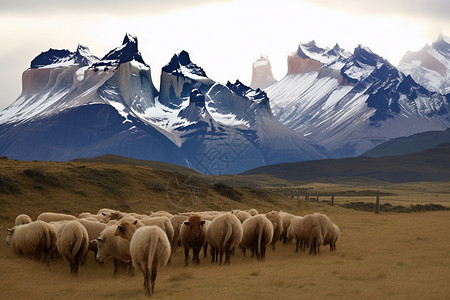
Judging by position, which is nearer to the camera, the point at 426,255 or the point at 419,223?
the point at 426,255

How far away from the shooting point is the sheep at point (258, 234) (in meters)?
25.8

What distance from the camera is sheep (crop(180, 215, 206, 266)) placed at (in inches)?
961

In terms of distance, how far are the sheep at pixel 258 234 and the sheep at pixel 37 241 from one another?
322 inches

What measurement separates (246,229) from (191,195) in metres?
29.4

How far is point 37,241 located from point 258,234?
9.27 m

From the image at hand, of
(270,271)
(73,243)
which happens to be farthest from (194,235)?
(73,243)

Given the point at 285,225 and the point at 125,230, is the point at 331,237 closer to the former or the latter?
the point at 285,225

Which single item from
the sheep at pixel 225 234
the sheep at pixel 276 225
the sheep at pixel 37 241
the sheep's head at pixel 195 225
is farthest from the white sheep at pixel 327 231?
the sheep at pixel 37 241

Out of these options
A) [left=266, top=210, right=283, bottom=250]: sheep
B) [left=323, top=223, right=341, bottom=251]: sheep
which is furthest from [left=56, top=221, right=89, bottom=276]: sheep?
[left=323, top=223, right=341, bottom=251]: sheep

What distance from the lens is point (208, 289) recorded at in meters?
19.3

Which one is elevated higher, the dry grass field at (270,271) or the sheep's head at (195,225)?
the sheep's head at (195,225)

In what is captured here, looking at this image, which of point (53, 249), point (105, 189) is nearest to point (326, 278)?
point (53, 249)

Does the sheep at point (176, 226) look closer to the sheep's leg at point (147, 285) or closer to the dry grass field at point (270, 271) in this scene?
the dry grass field at point (270, 271)

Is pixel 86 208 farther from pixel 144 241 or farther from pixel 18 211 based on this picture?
pixel 144 241
